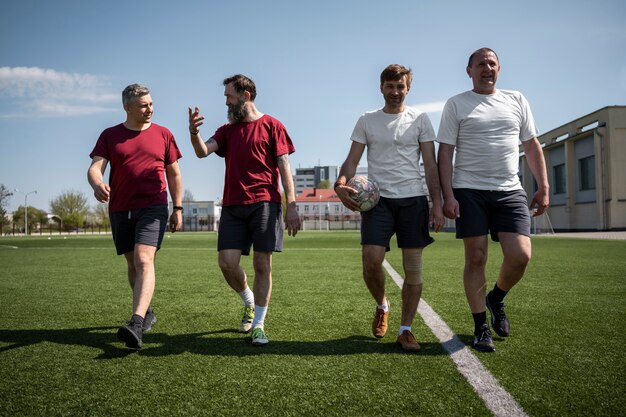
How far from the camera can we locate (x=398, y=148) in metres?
3.86

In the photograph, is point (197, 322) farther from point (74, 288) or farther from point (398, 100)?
point (74, 288)

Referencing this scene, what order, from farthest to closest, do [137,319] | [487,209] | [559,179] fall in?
[559,179], [487,209], [137,319]

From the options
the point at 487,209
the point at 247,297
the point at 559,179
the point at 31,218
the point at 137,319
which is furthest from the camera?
the point at 31,218

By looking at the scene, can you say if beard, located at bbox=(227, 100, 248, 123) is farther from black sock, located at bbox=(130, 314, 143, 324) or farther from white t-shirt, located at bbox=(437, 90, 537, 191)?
black sock, located at bbox=(130, 314, 143, 324)

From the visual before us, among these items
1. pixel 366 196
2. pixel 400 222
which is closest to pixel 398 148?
pixel 366 196

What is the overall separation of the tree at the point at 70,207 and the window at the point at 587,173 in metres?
73.1

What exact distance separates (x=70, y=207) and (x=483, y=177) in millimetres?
90223

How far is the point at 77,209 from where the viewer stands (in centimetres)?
8344

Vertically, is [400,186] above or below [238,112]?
below

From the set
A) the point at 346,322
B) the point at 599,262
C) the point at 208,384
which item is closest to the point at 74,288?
the point at 346,322

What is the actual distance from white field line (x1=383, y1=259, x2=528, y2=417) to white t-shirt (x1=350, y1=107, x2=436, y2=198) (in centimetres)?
119

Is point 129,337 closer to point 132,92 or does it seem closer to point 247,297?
point 247,297

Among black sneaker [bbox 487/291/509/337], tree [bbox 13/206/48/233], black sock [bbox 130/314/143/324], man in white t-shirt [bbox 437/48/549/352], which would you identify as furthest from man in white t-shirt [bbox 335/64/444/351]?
tree [bbox 13/206/48/233]

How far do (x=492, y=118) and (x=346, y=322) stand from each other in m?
2.22
